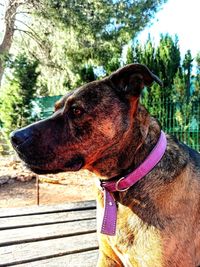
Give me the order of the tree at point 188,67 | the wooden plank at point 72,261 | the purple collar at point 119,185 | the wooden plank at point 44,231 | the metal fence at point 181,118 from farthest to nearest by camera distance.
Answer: the tree at point 188,67 < the metal fence at point 181,118 < the wooden plank at point 44,231 < the wooden plank at point 72,261 < the purple collar at point 119,185

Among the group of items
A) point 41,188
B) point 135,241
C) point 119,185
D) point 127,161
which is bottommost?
point 41,188

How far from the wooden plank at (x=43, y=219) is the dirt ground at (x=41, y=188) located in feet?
14.6

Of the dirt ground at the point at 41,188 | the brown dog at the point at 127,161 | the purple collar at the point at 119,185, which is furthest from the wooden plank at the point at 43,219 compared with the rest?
the dirt ground at the point at 41,188

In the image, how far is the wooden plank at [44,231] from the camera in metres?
2.51

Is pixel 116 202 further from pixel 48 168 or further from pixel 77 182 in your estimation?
pixel 77 182

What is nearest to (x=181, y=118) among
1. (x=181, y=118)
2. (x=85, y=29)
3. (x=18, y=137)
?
(x=181, y=118)

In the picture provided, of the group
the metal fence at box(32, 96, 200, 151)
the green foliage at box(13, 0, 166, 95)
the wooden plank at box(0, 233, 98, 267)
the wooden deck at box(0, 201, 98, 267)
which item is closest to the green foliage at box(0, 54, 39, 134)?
the green foliage at box(13, 0, 166, 95)

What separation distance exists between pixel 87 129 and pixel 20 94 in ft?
37.6

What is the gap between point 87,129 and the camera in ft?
6.74

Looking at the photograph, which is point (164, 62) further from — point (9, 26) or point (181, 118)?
point (9, 26)

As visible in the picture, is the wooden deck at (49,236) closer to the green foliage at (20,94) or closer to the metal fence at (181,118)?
the metal fence at (181,118)

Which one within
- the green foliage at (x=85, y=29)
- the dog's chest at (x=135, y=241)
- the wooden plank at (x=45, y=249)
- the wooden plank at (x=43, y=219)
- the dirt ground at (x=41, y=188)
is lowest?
the dirt ground at (x=41, y=188)

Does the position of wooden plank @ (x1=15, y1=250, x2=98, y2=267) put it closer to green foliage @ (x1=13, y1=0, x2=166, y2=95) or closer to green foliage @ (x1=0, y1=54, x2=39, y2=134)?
green foliage @ (x1=0, y1=54, x2=39, y2=134)

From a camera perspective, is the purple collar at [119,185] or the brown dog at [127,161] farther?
the purple collar at [119,185]
